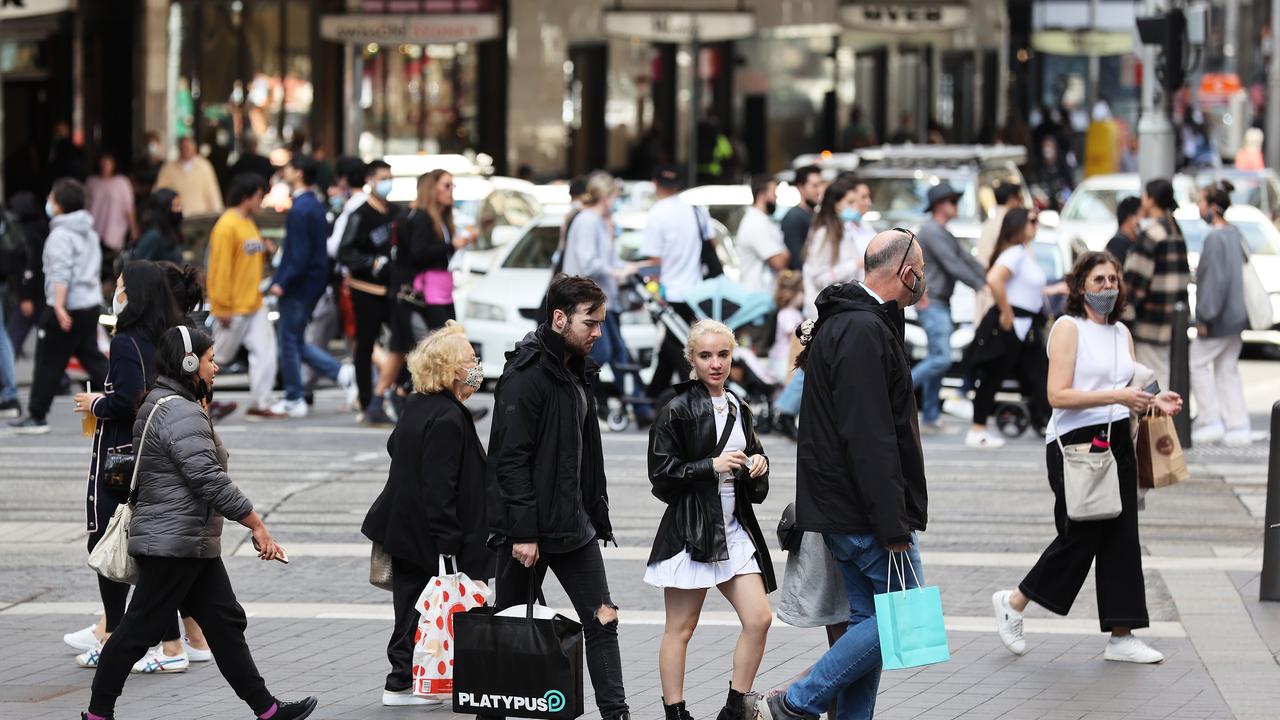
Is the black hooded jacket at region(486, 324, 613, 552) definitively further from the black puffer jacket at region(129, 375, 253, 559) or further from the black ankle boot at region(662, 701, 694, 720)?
the black puffer jacket at region(129, 375, 253, 559)

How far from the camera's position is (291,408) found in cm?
1563

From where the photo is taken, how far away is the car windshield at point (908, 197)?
1962 centimetres

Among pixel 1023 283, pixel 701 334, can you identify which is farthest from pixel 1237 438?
pixel 701 334

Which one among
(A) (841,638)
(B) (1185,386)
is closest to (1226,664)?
(A) (841,638)

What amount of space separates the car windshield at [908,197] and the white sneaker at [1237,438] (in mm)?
5320

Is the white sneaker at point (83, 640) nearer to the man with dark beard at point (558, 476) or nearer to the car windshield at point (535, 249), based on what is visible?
the man with dark beard at point (558, 476)

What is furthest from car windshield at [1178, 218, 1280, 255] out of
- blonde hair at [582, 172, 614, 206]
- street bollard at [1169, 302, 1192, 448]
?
blonde hair at [582, 172, 614, 206]

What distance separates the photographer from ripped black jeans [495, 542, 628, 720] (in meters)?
6.92

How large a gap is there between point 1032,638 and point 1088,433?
40.6 inches

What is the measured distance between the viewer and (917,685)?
795cm

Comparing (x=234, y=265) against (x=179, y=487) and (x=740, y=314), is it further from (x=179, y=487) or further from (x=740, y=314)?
(x=179, y=487)

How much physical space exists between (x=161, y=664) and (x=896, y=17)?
85.2ft

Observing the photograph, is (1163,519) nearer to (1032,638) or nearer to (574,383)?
(1032,638)

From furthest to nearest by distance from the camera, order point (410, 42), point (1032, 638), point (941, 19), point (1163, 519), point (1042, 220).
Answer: point (941, 19), point (410, 42), point (1042, 220), point (1163, 519), point (1032, 638)
